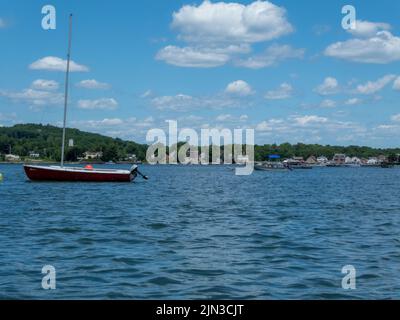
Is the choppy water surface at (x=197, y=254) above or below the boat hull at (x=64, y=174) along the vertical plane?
below

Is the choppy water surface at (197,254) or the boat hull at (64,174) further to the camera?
the boat hull at (64,174)

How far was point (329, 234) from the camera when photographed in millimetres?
28391

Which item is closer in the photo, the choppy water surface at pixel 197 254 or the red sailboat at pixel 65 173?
the choppy water surface at pixel 197 254

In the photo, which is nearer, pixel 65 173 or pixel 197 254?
pixel 197 254

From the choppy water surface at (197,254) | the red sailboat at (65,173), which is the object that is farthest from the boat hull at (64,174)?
the choppy water surface at (197,254)

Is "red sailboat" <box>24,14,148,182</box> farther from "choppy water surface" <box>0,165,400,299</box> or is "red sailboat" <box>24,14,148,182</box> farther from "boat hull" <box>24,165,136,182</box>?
"choppy water surface" <box>0,165,400,299</box>

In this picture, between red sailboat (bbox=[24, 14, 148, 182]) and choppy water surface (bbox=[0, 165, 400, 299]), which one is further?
red sailboat (bbox=[24, 14, 148, 182])

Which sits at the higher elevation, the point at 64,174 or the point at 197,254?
the point at 64,174

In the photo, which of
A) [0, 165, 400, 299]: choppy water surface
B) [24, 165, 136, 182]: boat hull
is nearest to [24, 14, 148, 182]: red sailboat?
[24, 165, 136, 182]: boat hull

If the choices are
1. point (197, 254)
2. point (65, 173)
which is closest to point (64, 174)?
point (65, 173)

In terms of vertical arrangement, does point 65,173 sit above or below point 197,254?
above

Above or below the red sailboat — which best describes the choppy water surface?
below

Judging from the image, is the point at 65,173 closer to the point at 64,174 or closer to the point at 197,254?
the point at 64,174

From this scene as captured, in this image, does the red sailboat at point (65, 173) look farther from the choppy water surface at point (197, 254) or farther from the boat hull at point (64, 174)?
the choppy water surface at point (197, 254)
